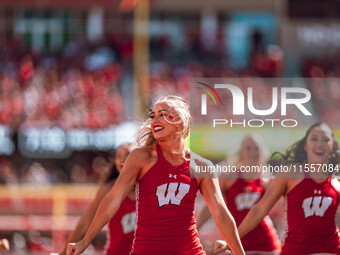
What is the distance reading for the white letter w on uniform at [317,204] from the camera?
4801mm

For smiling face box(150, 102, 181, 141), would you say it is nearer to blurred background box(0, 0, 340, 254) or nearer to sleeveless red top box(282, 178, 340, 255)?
sleeveless red top box(282, 178, 340, 255)

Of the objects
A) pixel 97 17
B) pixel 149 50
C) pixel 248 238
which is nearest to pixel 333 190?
pixel 248 238

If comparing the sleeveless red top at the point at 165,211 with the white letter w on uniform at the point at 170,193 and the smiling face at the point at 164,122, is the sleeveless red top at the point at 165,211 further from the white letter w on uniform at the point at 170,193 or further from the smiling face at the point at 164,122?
the smiling face at the point at 164,122

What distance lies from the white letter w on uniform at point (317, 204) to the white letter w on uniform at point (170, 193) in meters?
1.10

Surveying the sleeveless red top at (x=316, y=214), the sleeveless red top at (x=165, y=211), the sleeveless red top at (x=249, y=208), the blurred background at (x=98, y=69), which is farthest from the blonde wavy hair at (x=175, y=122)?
the blurred background at (x=98, y=69)

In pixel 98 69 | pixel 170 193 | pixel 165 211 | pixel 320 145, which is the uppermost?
pixel 98 69

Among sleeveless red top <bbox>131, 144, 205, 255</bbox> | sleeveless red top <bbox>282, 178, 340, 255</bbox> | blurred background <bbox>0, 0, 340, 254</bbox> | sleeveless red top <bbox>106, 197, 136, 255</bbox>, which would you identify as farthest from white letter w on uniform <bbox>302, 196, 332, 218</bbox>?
blurred background <bbox>0, 0, 340, 254</bbox>

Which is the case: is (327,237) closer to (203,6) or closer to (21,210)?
(21,210)

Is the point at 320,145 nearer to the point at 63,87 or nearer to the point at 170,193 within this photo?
the point at 170,193

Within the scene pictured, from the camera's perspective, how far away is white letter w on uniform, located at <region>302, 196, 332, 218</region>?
4801 millimetres

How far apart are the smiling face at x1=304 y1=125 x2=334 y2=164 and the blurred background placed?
14.8ft

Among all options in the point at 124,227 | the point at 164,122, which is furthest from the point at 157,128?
the point at 124,227

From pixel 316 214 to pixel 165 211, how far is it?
1.24m

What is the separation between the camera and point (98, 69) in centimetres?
1673
